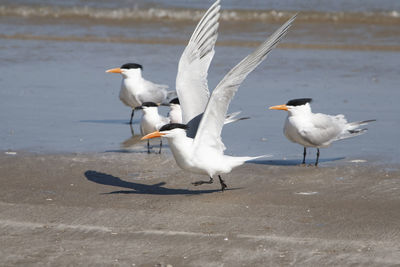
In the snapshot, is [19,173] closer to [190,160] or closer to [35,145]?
[35,145]

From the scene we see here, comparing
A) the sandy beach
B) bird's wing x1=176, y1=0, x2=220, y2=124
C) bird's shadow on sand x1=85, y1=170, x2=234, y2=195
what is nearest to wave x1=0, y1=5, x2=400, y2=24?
the sandy beach

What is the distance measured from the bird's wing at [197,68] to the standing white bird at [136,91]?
7.08 ft

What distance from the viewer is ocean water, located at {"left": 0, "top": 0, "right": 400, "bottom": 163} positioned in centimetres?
697

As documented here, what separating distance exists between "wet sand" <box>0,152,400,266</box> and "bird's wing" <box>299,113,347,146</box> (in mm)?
→ 297

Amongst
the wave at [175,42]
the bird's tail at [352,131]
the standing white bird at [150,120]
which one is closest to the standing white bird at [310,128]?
the bird's tail at [352,131]

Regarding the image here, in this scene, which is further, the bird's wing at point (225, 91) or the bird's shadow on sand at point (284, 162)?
the bird's shadow on sand at point (284, 162)

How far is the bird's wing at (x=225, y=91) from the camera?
16.1 ft

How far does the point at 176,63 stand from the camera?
10.6m

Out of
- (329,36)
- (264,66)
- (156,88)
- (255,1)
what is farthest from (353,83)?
(255,1)

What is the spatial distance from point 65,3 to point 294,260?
548 inches

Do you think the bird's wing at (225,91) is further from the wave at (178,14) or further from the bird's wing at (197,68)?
the wave at (178,14)

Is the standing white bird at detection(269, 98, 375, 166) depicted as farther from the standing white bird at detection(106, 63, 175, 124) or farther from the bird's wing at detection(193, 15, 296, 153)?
the standing white bird at detection(106, 63, 175, 124)

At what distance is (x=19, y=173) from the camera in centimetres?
568

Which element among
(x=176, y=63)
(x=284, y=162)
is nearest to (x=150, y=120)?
(x=284, y=162)
